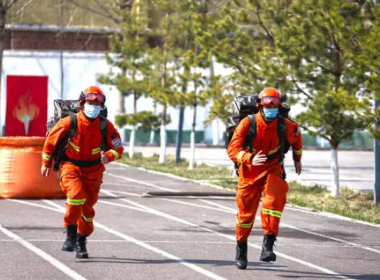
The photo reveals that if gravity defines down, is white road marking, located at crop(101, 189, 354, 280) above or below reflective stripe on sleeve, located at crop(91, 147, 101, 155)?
below

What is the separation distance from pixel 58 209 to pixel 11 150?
2.56m

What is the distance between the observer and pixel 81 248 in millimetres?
11367

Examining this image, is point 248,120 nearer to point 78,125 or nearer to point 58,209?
point 78,125

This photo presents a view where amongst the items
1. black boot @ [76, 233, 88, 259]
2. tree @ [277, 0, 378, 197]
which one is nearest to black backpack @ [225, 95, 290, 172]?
black boot @ [76, 233, 88, 259]

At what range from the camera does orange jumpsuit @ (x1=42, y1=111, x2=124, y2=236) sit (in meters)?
11.3

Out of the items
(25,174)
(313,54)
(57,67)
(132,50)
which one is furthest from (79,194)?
(57,67)

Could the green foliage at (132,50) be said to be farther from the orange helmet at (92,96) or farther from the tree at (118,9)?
the orange helmet at (92,96)

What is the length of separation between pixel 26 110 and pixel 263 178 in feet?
121

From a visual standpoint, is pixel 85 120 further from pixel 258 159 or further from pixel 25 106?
pixel 25 106

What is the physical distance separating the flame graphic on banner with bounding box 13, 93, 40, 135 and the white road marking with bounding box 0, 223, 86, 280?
33.2 m

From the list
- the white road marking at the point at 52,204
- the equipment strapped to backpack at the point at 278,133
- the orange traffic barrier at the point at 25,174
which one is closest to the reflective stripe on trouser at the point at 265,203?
the equipment strapped to backpack at the point at 278,133

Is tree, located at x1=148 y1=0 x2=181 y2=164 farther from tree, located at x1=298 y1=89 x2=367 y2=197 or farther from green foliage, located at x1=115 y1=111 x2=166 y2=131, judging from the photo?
tree, located at x1=298 y1=89 x2=367 y2=197

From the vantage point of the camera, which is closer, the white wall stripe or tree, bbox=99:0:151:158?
the white wall stripe

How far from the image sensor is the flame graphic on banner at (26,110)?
46.8 m
